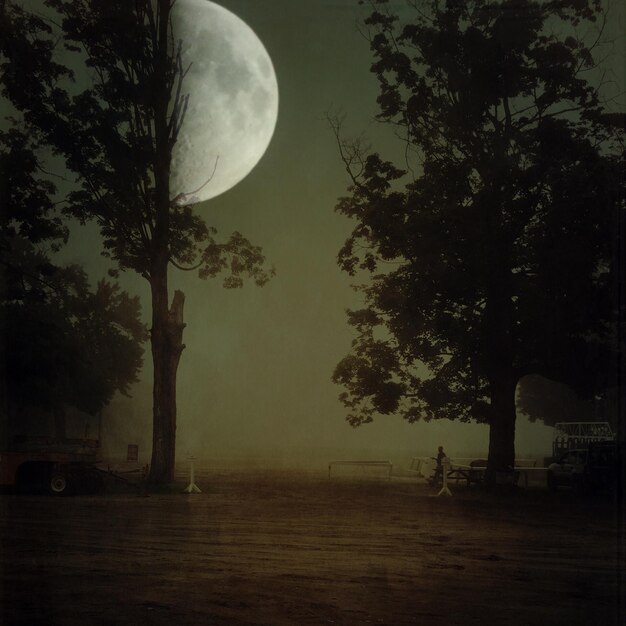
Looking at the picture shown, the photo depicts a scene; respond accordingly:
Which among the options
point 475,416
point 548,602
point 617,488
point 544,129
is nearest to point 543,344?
point 475,416

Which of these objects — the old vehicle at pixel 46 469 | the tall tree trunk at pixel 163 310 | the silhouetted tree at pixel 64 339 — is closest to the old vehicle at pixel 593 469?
the tall tree trunk at pixel 163 310

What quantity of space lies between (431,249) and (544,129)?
5334 millimetres

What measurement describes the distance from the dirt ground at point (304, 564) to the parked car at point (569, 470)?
23.9 feet

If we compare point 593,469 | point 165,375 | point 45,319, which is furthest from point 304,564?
point 45,319

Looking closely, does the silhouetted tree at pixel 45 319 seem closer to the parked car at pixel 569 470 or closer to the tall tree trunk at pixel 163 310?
the tall tree trunk at pixel 163 310

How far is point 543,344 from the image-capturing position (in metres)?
26.5

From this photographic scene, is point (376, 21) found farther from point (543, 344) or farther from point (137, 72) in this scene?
point (543, 344)

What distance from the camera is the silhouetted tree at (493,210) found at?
25.4 meters

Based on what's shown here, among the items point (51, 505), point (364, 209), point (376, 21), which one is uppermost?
point (376, 21)

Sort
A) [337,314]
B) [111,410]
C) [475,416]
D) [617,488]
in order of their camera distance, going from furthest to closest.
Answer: [111,410] < [337,314] < [475,416] < [617,488]

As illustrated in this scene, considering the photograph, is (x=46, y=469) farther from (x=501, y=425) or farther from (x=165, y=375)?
(x=501, y=425)

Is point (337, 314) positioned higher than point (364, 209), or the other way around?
point (364, 209)

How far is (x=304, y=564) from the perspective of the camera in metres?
10.8

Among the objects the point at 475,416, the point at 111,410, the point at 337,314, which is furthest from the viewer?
the point at 111,410
